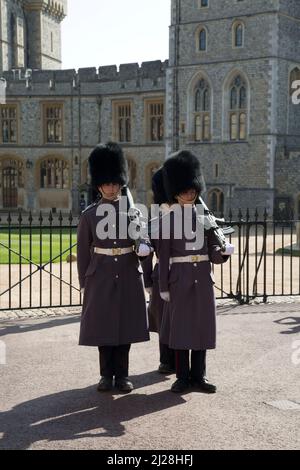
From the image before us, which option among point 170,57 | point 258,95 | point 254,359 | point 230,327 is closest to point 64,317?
point 230,327

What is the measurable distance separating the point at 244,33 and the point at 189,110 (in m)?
3.49

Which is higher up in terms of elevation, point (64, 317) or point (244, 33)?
point (244, 33)

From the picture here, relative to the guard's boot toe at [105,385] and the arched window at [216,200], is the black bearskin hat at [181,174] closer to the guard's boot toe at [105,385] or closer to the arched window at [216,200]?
the guard's boot toe at [105,385]

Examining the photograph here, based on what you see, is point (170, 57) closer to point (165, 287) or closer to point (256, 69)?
point (256, 69)

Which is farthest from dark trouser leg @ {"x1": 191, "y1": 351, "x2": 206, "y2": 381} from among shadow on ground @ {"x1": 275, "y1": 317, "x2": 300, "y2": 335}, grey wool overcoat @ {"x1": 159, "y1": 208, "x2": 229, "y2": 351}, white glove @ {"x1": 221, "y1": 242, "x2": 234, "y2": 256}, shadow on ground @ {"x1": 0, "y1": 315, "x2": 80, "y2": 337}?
shadow on ground @ {"x1": 0, "y1": 315, "x2": 80, "y2": 337}

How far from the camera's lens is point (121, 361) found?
16.0ft

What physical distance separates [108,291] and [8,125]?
1045 inches

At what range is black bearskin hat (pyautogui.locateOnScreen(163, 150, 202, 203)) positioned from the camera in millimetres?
4898

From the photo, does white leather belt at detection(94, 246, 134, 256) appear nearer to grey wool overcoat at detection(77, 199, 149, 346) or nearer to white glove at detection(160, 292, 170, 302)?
grey wool overcoat at detection(77, 199, 149, 346)

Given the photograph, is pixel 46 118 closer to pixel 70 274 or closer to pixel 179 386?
pixel 70 274

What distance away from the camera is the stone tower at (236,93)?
2314 cm

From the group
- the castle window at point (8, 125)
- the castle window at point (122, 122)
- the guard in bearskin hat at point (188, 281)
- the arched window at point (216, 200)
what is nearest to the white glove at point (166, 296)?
the guard in bearskin hat at point (188, 281)

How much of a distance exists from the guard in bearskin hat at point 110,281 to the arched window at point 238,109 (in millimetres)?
19598

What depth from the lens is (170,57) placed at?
2525 cm
